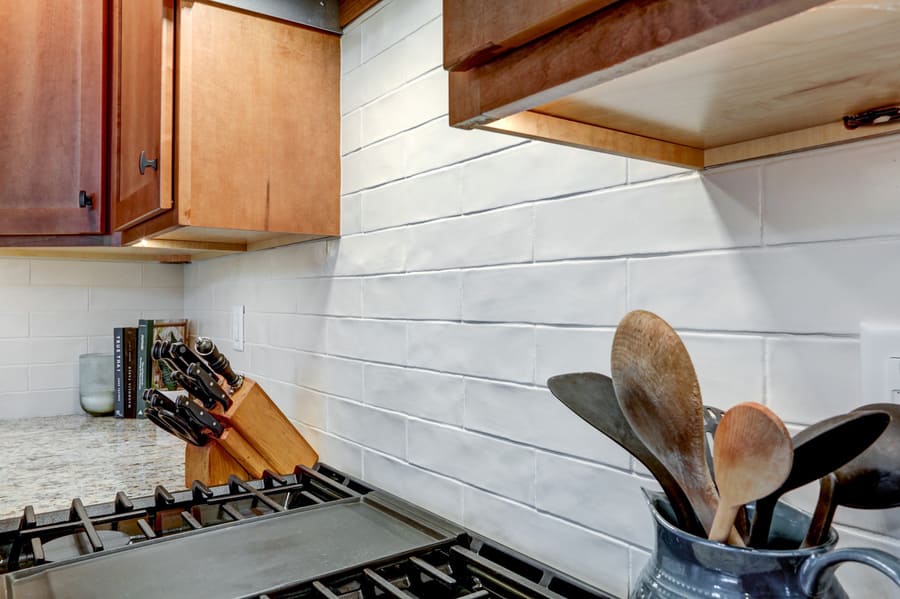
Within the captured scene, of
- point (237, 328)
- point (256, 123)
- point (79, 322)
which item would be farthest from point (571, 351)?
point (79, 322)

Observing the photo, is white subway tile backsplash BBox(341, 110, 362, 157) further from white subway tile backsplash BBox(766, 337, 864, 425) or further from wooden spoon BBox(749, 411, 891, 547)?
wooden spoon BBox(749, 411, 891, 547)

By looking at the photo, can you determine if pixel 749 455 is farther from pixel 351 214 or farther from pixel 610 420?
A: pixel 351 214

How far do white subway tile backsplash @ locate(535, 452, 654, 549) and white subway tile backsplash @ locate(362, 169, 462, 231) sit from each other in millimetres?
437

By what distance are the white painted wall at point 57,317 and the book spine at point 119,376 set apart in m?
0.18

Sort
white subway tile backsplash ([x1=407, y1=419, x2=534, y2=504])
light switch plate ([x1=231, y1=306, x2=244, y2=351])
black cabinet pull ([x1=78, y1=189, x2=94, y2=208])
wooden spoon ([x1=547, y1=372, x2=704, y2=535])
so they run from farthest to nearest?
light switch plate ([x1=231, y1=306, x2=244, y2=351]) < black cabinet pull ([x1=78, y1=189, x2=94, y2=208]) < white subway tile backsplash ([x1=407, y1=419, x2=534, y2=504]) < wooden spoon ([x1=547, y1=372, x2=704, y2=535])

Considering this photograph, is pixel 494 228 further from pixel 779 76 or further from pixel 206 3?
pixel 206 3

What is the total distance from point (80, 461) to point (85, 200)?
0.65 meters

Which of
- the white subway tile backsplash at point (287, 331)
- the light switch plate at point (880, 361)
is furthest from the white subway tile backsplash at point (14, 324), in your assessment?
the light switch plate at point (880, 361)

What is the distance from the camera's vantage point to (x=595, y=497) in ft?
2.58

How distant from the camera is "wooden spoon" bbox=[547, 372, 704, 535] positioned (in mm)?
458

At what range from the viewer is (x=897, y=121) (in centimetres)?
51

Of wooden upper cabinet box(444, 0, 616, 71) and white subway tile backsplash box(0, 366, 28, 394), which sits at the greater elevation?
wooden upper cabinet box(444, 0, 616, 71)

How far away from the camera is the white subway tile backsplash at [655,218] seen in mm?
637

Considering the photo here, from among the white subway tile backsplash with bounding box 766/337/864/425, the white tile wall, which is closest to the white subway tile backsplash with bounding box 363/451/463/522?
the white tile wall
